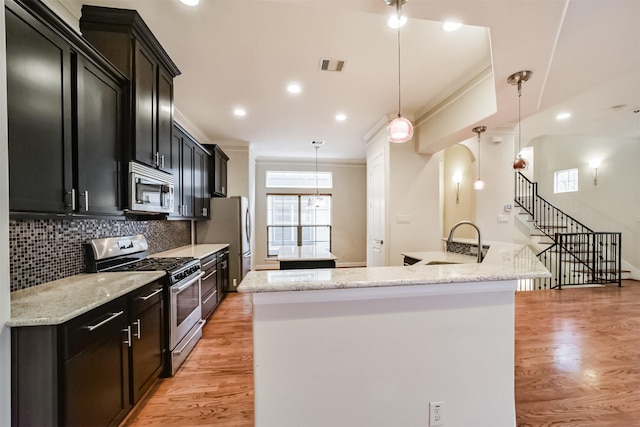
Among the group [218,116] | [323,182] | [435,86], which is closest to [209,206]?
[218,116]

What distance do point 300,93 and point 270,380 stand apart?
10.1 feet

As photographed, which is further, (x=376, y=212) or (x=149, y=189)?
(x=376, y=212)

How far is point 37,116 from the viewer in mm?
1386

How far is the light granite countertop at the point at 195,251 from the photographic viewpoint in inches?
127

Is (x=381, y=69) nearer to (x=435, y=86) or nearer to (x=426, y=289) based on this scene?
(x=435, y=86)

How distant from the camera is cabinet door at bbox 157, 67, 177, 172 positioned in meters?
2.44

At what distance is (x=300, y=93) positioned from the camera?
328 cm

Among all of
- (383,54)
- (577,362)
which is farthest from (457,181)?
(383,54)

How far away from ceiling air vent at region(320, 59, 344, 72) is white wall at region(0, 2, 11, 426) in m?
2.14

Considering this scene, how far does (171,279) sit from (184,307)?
0.43m

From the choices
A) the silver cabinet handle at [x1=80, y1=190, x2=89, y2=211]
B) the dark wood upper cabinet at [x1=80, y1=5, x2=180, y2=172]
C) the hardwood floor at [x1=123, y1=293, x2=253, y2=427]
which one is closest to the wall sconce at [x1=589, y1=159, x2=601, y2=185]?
the hardwood floor at [x1=123, y1=293, x2=253, y2=427]

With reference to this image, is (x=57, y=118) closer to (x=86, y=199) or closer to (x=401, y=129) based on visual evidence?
(x=86, y=199)

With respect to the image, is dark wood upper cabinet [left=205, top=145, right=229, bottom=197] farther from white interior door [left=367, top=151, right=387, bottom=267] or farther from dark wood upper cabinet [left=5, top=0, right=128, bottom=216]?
white interior door [left=367, top=151, right=387, bottom=267]

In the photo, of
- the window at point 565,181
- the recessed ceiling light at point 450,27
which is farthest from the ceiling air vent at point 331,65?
the window at point 565,181
